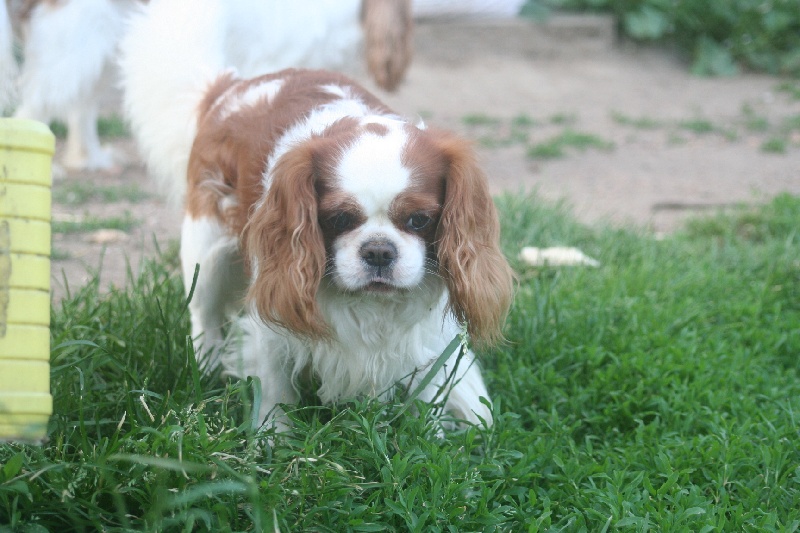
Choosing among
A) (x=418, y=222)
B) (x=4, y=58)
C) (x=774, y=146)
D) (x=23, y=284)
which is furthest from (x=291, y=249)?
(x=774, y=146)

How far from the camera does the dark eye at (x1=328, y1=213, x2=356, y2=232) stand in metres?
2.44

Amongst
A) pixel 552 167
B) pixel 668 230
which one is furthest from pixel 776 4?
pixel 668 230

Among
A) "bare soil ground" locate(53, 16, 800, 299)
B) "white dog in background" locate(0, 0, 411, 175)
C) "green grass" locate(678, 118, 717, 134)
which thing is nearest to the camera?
"white dog in background" locate(0, 0, 411, 175)

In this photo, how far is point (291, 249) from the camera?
2.42 m

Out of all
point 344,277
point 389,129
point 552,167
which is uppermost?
point 389,129

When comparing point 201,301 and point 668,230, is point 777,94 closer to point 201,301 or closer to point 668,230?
point 668,230

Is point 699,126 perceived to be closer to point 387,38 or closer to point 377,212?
point 387,38

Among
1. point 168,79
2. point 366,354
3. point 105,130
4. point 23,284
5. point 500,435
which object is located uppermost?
point 168,79

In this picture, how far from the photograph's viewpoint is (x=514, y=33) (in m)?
9.62

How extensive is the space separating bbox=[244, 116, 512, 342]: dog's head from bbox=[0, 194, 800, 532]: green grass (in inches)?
11.8

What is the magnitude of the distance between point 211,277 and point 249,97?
598 millimetres

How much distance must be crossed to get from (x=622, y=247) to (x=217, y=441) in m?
2.70

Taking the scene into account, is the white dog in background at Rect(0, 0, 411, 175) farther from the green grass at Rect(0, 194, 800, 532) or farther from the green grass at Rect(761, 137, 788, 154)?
the green grass at Rect(761, 137, 788, 154)

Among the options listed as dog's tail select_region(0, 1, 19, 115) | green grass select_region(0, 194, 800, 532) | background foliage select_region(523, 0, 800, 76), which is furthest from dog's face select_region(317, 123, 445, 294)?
background foliage select_region(523, 0, 800, 76)
